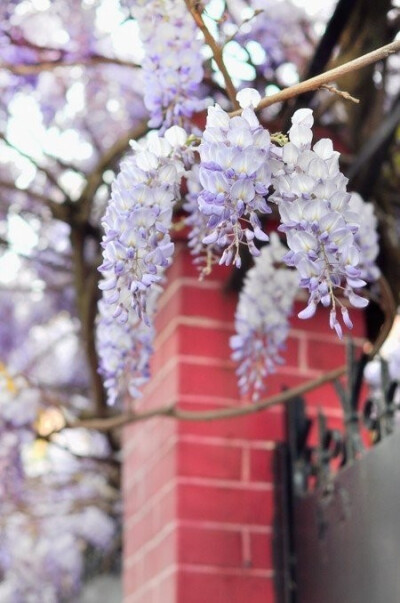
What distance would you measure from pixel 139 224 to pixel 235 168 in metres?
0.14

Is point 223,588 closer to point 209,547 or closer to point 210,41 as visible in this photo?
point 209,547

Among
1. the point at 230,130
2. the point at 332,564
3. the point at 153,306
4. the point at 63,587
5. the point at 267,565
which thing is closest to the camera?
the point at 230,130

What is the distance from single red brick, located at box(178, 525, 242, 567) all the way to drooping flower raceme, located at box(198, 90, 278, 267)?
4.44 ft

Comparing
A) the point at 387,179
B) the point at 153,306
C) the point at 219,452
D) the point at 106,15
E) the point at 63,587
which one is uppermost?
the point at 106,15

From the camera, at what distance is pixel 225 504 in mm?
2432

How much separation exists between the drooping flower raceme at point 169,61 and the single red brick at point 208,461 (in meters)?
0.87

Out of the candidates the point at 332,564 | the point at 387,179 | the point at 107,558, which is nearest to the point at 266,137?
the point at 332,564

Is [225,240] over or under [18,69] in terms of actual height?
under

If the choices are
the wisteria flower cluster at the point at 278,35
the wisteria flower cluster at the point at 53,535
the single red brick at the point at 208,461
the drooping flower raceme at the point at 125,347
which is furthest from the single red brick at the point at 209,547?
the wisteria flower cluster at the point at 53,535

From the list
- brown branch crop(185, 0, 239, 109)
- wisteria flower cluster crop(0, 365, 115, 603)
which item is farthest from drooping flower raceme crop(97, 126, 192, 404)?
wisteria flower cluster crop(0, 365, 115, 603)

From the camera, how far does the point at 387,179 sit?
2783 mm

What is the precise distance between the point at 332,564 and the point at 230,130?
3.84 ft

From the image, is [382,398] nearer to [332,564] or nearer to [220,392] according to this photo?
[332,564]

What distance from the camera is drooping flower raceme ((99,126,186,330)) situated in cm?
119
